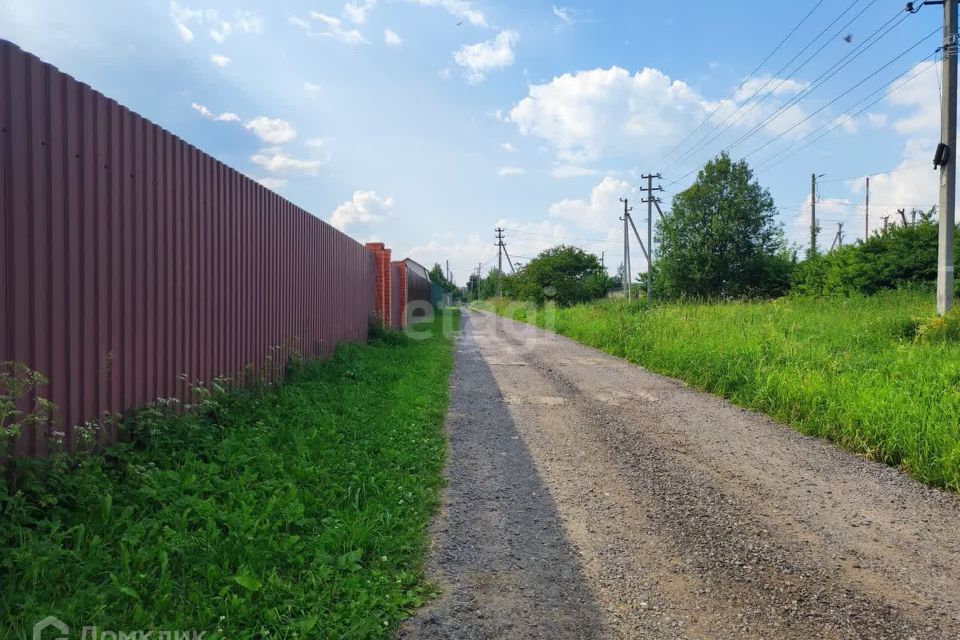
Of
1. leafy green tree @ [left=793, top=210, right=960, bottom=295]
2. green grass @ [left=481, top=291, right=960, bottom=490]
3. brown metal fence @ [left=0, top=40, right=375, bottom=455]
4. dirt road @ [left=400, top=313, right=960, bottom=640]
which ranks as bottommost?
dirt road @ [left=400, top=313, right=960, bottom=640]

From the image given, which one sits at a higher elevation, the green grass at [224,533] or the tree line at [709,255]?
the tree line at [709,255]

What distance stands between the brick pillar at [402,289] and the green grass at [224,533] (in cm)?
1384

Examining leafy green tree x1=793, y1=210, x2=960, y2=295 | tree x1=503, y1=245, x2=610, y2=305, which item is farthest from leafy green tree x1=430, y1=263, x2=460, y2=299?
leafy green tree x1=793, y1=210, x2=960, y2=295

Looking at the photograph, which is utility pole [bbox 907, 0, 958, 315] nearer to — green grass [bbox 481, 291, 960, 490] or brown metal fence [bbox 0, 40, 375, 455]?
green grass [bbox 481, 291, 960, 490]

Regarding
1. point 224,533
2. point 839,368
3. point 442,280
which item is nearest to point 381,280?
point 839,368

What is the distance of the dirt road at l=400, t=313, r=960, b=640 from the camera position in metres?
2.25

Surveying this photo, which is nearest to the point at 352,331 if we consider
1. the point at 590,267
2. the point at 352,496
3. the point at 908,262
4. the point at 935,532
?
the point at 352,496

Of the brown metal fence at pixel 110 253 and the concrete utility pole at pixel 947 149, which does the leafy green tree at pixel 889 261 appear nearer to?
Answer: the concrete utility pole at pixel 947 149

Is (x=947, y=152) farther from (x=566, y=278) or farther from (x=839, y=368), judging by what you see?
(x=566, y=278)

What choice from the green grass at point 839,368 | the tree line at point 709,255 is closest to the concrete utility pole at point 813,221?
the tree line at point 709,255

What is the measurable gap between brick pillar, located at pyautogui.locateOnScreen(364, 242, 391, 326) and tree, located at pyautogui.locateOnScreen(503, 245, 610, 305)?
1713 cm

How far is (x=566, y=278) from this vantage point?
31.1m

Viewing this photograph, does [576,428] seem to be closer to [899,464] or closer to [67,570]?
[899,464]

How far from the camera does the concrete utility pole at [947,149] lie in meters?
9.12
